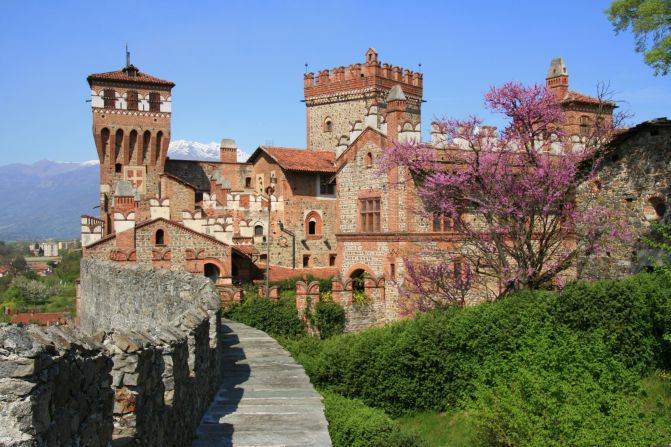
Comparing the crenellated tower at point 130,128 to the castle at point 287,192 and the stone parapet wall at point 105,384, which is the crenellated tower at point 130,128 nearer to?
the castle at point 287,192

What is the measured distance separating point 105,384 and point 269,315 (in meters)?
23.3

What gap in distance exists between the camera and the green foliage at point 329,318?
→ 29.5 metres

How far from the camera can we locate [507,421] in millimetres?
11641

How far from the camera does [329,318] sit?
2973cm

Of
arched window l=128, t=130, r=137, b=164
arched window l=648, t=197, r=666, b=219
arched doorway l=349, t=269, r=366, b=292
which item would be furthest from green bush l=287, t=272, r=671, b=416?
arched window l=128, t=130, r=137, b=164

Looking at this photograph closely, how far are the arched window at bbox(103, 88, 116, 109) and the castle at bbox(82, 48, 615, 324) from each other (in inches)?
2.5

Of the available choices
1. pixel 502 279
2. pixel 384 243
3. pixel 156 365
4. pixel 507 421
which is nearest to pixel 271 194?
pixel 384 243

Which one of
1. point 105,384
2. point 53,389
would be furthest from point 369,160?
point 53,389

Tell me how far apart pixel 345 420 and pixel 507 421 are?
3120 mm

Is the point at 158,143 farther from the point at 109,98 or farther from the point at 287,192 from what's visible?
the point at 287,192

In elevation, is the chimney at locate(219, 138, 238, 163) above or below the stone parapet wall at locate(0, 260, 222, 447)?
above

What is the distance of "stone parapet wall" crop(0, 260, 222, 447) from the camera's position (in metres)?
4.14

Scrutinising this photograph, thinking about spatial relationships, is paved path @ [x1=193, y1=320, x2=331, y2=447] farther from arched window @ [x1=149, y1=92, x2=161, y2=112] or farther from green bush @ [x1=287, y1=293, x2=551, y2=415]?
arched window @ [x1=149, y1=92, x2=161, y2=112]

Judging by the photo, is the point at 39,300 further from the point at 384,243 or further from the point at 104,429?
the point at 104,429
